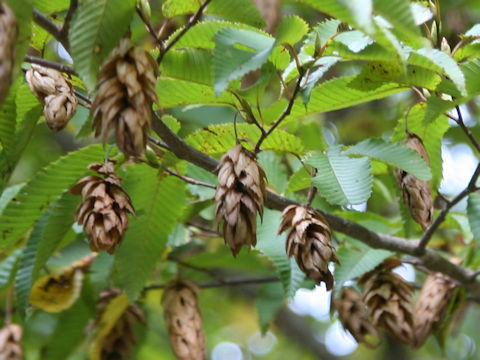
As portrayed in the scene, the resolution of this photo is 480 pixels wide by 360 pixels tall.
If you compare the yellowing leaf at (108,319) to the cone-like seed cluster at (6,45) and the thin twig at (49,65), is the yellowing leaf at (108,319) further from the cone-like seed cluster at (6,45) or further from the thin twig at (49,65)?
the cone-like seed cluster at (6,45)

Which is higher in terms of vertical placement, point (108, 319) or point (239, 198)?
point (239, 198)

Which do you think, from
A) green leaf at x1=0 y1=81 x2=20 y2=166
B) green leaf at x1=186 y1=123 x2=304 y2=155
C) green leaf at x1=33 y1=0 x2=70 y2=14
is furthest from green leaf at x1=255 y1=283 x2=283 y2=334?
green leaf at x1=33 y1=0 x2=70 y2=14

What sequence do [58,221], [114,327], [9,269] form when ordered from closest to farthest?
[58,221] < [9,269] < [114,327]

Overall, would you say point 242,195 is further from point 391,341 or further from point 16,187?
point 391,341

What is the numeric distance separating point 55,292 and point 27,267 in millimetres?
258

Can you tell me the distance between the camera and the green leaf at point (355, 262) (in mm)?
1364

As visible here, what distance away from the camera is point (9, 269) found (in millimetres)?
1510

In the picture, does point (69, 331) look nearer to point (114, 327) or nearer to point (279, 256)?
point (114, 327)

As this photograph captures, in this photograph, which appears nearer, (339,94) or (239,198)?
(239,198)

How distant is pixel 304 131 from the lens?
1930mm

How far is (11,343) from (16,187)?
1.18 ft

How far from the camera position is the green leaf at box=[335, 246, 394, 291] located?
1364 millimetres

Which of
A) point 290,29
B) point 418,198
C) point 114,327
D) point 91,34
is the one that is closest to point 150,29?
point 91,34

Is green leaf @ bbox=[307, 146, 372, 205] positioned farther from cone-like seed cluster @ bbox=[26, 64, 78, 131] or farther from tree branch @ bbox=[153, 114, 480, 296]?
cone-like seed cluster @ bbox=[26, 64, 78, 131]
